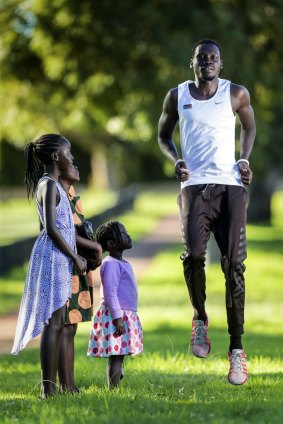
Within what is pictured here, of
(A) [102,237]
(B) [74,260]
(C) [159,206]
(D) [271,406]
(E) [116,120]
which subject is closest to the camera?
(D) [271,406]

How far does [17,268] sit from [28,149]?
1532 centimetres

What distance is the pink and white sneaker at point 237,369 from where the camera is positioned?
7016 millimetres

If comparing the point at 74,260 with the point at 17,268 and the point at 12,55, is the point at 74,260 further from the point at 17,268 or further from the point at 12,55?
the point at 17,268

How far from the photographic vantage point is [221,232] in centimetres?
711

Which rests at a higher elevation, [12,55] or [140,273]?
[12,55]

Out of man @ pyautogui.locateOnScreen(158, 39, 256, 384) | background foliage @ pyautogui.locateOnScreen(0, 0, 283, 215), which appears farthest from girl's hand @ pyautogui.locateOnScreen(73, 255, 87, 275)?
background foliage @ pyautogui.locateOnScreen(0, 0, 283, 215)

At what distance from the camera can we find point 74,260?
22.0 feet

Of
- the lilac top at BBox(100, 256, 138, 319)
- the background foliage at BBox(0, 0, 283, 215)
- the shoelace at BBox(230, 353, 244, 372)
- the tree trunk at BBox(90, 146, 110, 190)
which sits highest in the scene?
the tree trunk at BBox(90, 146, 110, 190)

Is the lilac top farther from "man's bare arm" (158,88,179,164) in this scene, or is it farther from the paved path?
the paved path

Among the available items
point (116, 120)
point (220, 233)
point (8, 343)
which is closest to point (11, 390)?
point (220, 233)

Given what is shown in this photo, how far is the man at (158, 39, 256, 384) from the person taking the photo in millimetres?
7059

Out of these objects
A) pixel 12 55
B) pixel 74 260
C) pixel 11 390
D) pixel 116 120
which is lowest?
pixel 11 390

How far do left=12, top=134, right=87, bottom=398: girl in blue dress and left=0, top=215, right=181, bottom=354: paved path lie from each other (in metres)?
5.26

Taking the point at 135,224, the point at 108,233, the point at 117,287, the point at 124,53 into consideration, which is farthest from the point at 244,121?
the point at 135,224
